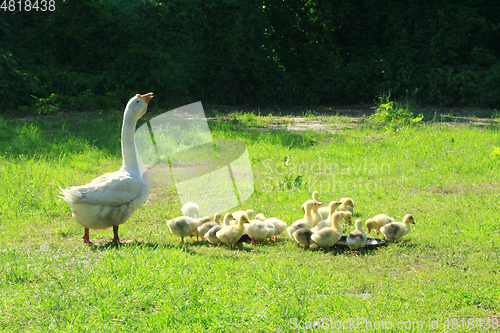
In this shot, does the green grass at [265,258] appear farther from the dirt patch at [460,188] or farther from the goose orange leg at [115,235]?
the goose orange leg at [115,235]

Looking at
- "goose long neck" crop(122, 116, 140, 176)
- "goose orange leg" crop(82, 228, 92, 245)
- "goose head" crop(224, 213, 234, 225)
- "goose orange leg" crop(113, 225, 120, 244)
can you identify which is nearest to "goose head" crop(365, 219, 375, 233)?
"goose head" crop(224, 213, 234, 225)

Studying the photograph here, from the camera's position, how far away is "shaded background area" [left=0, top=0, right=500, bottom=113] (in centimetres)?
1689

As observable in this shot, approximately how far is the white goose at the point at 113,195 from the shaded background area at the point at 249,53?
9.78 m

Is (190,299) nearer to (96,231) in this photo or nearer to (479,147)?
(96,231)

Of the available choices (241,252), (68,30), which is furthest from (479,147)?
(68,30)

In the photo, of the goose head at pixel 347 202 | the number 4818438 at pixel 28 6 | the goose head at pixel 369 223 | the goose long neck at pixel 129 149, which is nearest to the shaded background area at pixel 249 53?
the number 4818438 at pixel 28 6

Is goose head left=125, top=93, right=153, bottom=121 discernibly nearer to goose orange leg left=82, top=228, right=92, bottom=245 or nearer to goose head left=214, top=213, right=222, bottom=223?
goose orange leg left=82, top=228, right=92, bottom=245

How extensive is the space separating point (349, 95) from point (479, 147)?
8839mm

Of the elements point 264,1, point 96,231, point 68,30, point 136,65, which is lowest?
point 96,231

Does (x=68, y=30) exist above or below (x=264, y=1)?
below

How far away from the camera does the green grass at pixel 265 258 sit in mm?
4258

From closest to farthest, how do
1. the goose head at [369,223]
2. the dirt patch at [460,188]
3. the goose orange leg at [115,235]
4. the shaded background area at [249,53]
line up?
1. the goose orange leg at [115,235]
2. the goose head at [369,223]
3. the dirt patch at [460,188]
4. the shaded background area at [249,53]

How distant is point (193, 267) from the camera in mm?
5047

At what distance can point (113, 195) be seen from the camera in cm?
571
